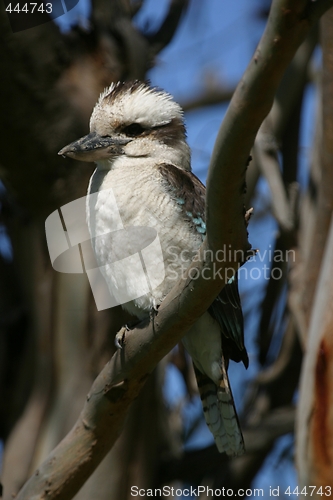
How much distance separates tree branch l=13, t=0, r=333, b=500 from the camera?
1.41 m

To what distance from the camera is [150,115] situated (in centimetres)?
301

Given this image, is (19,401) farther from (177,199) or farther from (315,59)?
(315,59)

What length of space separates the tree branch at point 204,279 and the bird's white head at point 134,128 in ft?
3.13

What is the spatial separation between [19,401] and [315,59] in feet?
11.6

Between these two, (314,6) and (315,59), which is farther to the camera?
(315,59)

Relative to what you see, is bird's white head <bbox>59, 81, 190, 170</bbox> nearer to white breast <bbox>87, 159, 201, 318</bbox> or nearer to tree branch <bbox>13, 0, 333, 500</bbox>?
white breast <bbox>87, 159, 201, 318</bbox>

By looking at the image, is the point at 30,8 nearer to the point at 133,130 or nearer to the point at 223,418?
the point at 133,130

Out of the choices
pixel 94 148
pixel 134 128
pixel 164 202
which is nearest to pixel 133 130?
pixel 134 128

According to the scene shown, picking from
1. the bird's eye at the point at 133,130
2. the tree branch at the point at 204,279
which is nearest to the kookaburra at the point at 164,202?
the bird's eye at the point at 133,130

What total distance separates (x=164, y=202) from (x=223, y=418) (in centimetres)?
92

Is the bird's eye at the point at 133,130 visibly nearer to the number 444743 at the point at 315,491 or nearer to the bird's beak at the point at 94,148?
the bird's beak at the point at 94,148

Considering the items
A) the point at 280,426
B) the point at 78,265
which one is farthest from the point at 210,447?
Result: the point at 78,265

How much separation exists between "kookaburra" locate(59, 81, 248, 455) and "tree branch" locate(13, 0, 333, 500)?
0.31 metres

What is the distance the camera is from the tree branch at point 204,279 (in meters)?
1.41
